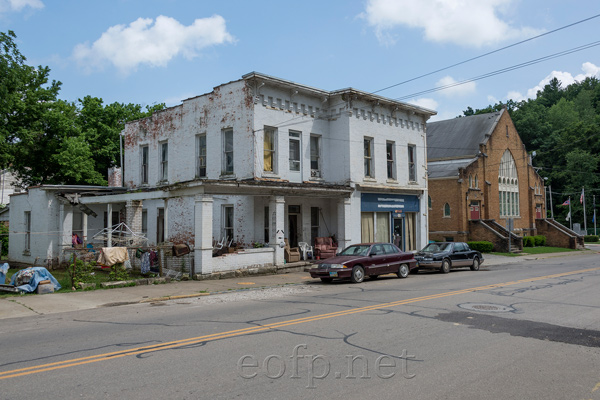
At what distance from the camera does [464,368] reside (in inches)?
245

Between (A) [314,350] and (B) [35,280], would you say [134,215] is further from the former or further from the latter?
(A) [314,350]

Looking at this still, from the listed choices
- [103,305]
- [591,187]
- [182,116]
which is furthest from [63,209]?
[591,187]

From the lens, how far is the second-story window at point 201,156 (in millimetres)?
23641

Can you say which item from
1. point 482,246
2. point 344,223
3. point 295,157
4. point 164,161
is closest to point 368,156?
point 344,223

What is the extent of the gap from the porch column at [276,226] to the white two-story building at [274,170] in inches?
1.8

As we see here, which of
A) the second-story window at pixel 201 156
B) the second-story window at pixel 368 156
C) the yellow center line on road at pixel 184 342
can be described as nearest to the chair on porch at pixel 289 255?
the second-story window at pixel 201 156

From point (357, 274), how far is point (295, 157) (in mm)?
8052

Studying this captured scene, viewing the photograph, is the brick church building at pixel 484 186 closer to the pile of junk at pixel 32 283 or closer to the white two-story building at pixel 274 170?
the white two-story building at pixel 274 170

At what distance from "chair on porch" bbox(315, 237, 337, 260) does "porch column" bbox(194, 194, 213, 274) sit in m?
6.90

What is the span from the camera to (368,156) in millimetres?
25328

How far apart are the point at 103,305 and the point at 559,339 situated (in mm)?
10680

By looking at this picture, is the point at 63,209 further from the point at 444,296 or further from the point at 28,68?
the point at 444,296

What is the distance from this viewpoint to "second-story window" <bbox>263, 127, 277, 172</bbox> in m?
21.6

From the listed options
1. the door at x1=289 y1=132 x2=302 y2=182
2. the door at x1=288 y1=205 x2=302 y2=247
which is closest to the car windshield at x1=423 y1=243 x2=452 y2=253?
the door at x1=288 y1=205 x2=302 y2=247
